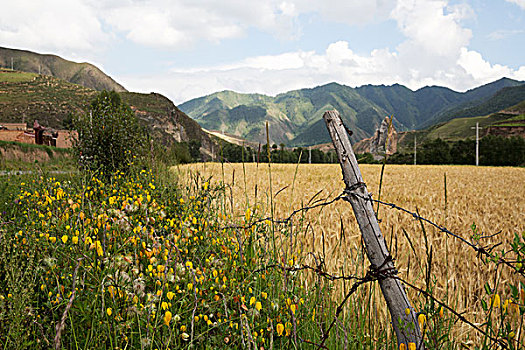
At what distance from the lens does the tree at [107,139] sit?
32.4 feet

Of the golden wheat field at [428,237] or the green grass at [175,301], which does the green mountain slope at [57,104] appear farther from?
the green grass at [175,301]

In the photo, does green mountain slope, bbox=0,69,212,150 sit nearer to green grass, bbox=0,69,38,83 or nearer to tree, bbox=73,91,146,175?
green grass, bbox=0,69,38,83

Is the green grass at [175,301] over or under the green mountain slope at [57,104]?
under

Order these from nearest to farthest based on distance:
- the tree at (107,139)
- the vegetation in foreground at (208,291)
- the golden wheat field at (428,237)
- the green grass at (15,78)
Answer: the vegetation in foreground at (208,291) < the golden wheat field at (428,237) < the tree at (107,139) < the green grass at (15,78)

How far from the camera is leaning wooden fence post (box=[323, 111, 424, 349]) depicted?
189cm

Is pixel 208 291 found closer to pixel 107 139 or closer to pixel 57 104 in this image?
pixel 107 139

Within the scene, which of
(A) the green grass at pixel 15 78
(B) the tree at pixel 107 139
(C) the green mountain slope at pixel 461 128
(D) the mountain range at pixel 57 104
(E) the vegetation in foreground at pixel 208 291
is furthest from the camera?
(C) the green mountain slope at pixel 461 128

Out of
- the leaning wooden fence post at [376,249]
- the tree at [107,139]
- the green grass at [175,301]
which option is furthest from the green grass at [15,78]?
the leaning wooden fence post at [376,249]

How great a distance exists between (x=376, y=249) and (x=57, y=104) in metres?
114

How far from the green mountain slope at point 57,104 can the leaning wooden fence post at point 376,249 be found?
7163 cm

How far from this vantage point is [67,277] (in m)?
2.50

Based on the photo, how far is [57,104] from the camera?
315 ft

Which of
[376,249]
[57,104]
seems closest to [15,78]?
[57,104]

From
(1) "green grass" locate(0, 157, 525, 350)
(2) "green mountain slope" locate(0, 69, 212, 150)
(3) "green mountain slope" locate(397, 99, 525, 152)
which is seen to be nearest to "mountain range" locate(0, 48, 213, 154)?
(2) "green mountain slope" locate(0, 69, 212, 150)
